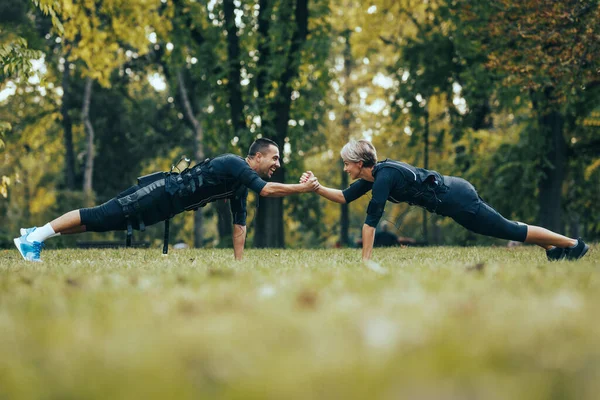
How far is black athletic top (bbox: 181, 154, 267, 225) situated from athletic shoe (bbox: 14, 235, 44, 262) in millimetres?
1927

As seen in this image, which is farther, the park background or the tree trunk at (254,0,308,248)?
the tree trunk at (254,0,308,248)

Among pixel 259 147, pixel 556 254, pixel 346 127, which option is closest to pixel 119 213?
pixel 259 147

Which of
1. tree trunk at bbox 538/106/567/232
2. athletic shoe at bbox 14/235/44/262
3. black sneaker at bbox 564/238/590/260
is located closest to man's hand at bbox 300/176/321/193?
black sneaker at bbox 564/238/590/260

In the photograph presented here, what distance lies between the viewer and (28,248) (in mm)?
8180

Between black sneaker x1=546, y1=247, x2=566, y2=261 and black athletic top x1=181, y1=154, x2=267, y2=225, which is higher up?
black athletic top x1=181, y1=154, x2=267, y2=225

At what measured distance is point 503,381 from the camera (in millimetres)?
2033

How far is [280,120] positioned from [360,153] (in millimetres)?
11023

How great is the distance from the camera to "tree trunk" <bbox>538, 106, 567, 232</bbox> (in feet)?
59.9

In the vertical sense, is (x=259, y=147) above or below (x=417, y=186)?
above

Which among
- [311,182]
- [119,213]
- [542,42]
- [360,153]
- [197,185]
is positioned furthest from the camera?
[542,42]

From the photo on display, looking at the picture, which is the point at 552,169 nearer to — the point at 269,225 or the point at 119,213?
the point at 269,225

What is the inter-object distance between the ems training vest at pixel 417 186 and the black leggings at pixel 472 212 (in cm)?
11

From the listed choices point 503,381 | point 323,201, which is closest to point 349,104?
point 323,201

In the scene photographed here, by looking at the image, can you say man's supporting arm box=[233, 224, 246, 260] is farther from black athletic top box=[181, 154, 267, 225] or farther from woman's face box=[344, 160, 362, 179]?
woman's face box=[344, 160, 362, 179]
